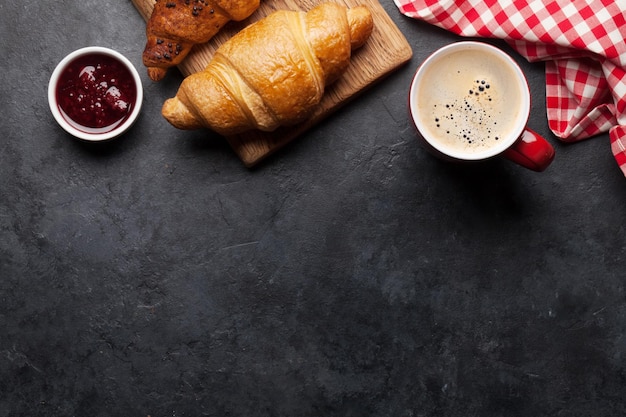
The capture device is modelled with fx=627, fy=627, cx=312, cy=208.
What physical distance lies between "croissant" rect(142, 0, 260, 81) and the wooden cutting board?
61 mm

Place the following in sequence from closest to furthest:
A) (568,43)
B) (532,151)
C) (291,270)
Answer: (532,151) → (568,43) → (291,270)

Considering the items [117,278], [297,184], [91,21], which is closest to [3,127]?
[91,21]

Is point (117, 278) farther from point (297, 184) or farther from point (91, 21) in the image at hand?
point (91, 21)

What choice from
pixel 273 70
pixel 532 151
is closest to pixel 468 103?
pixel 532 151

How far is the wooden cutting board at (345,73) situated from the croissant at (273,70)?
0.33 feet

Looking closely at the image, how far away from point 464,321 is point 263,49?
1109mm

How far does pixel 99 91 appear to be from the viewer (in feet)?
6.51

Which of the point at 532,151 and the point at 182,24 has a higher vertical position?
the point at 182,24

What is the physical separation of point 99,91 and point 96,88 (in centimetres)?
1

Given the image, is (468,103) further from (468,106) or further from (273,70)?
(273,70)

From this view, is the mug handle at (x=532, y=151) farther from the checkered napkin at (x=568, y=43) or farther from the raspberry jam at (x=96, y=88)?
the raspberry jam at (x=96, y=88)

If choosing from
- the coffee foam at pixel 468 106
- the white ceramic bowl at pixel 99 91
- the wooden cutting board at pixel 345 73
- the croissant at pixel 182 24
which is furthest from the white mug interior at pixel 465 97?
the white ceramic bowl at pixel 99 91

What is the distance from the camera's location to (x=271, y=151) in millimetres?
2035

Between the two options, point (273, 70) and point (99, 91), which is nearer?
point (273, 70)
